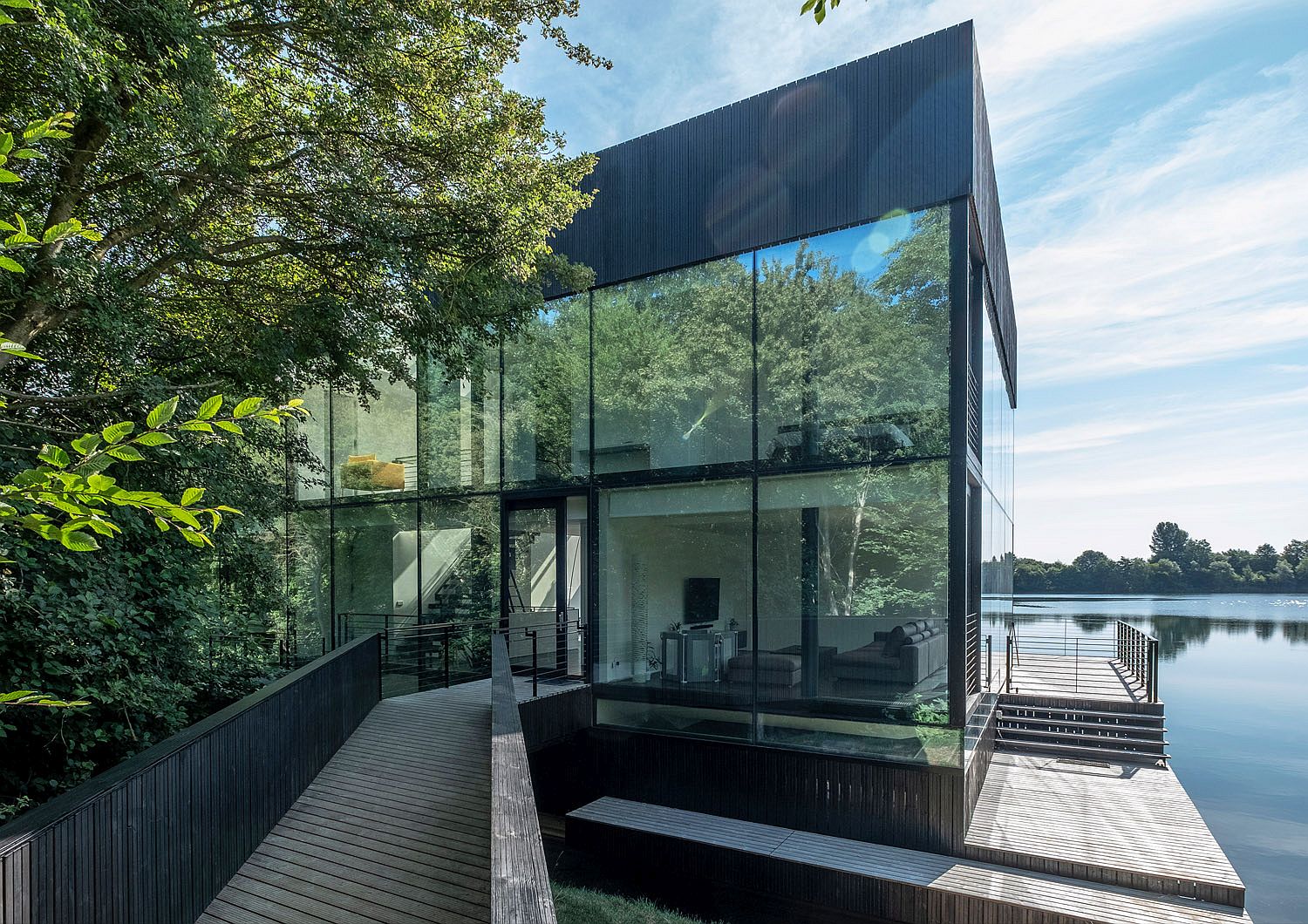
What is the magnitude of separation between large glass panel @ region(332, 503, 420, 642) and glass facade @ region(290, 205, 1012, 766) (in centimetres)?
12

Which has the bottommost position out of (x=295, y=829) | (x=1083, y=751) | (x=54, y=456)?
(x=1083, y=751)

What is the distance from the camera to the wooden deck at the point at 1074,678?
10.8m

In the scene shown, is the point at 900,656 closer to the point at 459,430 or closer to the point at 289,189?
the point at 459,430

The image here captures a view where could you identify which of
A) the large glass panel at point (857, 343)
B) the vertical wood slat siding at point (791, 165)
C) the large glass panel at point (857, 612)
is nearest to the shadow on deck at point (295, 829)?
the large glass panel at point (857, 612)

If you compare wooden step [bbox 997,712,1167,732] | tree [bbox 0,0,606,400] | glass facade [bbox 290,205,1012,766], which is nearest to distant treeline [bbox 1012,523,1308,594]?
wooden step [bbox 997,712,1167,732]

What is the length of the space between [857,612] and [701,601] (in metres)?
1.88

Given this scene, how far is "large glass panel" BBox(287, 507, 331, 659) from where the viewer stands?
41.0 ft

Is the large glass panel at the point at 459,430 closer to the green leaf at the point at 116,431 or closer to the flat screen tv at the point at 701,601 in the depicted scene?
the flat screen tv at the point at 701,601

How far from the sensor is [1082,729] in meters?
9.91

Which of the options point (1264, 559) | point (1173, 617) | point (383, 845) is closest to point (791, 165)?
point (383, 845)

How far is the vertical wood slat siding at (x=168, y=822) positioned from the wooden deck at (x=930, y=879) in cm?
363

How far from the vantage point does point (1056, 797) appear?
25.2 ft

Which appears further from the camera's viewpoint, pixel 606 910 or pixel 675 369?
pixel 675 369

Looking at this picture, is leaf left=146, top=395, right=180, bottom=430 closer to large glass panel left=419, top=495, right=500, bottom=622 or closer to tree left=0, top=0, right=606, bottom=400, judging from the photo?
tree left=0, top=0, right=606, bottom=400
